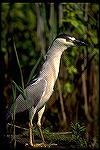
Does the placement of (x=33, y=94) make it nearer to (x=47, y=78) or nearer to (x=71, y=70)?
(x=47, y=78)

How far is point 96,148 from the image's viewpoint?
3918 mm

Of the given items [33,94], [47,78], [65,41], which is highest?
[65,41]

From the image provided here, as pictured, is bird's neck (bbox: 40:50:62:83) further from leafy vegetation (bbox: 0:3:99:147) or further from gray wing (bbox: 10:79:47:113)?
leafy vegetation (bbox: 0:3:99:147)

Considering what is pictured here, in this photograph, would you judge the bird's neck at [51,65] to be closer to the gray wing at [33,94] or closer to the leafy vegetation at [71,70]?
the gray wing at [33,94]

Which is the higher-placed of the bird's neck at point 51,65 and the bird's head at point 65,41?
the bird's head at point 65,41

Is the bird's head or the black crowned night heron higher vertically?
the bird's head

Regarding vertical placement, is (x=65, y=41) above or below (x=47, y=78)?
above

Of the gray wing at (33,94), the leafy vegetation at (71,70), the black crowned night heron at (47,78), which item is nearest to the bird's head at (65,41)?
the black crowned night heron at (47,78)

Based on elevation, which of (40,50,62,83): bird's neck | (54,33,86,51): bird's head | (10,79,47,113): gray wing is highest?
(54,33,86,51): bird's head

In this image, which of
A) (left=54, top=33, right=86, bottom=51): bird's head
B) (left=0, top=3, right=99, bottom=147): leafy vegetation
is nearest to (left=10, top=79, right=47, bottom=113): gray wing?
(left=54, top=33, right=86, bottom=51): bird's head

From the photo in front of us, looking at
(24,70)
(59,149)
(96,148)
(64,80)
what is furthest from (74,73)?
(59,149)

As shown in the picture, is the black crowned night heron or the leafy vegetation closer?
the black crowned night heron

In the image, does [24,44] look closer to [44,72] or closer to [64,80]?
[64,80]

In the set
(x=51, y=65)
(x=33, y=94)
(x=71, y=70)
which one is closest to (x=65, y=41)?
(x=51, y=65)
